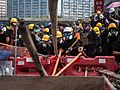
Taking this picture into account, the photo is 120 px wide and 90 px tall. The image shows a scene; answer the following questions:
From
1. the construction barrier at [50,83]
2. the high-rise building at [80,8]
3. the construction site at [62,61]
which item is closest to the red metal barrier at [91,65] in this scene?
the construction site at [62,61]

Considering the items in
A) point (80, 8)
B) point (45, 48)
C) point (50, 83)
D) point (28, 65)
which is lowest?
point (28, 65)

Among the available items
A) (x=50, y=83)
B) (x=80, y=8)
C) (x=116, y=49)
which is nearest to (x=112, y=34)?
(x=116, y=49)

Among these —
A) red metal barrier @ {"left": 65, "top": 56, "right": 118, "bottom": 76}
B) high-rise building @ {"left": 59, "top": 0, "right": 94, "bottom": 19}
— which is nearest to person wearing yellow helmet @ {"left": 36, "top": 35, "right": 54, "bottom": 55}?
red metal barrier @ {"left": 65, "top": 56, "right": 118, "bottom": 76}

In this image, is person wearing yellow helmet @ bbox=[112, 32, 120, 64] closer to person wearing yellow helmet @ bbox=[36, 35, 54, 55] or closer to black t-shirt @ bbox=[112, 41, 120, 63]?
black t-shirt @ bbox=[112, 41, 120, 63]

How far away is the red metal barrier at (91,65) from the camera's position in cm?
933

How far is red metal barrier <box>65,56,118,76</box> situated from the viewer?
30.6 feet

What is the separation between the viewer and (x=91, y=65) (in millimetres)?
9562

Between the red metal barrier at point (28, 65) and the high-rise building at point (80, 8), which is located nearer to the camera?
the red metal barrier at point (28, 65)

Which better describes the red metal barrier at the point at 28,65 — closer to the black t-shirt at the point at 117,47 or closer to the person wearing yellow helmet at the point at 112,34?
the black t-shirt at the point at 117,47

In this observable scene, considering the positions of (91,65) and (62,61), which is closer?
(62,61)

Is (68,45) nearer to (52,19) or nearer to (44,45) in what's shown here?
(44,45)

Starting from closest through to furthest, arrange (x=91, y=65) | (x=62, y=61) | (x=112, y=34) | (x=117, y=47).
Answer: (x=62, y=61)
(x=91, y=65)
(x=117, y=47)
(x=112, y=34)

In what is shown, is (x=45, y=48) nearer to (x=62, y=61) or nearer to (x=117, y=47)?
(x=62, y=61)

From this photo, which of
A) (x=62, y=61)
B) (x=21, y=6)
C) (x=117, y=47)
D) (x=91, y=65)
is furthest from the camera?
(x=21, y=6)
